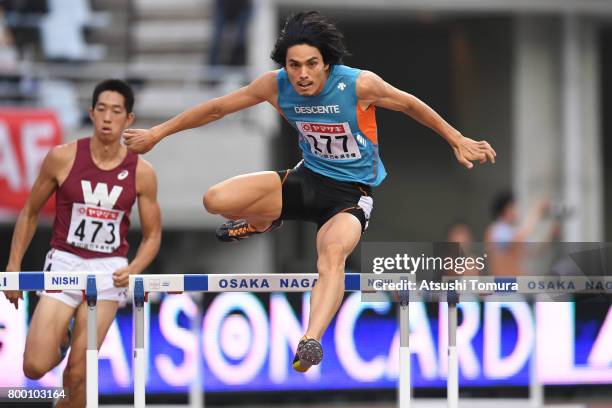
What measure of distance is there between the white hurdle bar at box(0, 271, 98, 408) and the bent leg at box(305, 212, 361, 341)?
3.72ft

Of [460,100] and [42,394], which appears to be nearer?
[42,394]

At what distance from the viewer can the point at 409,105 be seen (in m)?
5.80

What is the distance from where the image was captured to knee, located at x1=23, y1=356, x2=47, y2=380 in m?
6.17

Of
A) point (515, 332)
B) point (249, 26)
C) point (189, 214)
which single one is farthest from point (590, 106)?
point (515, 332)

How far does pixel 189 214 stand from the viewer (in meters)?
13.5

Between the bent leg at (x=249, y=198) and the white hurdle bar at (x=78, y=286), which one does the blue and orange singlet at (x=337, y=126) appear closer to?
the bent leg at (x=249, y=198)

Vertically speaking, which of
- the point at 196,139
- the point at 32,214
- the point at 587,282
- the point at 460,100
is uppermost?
the point at 460,100

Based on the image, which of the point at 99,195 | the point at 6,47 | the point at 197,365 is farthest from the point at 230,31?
the point at 99,195

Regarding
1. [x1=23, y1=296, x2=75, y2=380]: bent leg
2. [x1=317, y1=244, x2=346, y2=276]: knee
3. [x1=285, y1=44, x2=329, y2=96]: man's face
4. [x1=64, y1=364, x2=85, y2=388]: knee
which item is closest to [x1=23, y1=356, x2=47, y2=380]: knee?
[x1=23, y1=296, x2=75, y2=380]: bent leg

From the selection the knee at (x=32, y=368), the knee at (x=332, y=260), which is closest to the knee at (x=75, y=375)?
the knee at (x=32, y=368)

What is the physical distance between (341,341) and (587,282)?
359 cm

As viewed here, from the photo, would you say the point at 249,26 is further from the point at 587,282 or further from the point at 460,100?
the point at 587,282

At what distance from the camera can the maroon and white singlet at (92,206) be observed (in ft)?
20.9

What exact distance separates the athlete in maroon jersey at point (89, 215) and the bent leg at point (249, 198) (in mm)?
731
